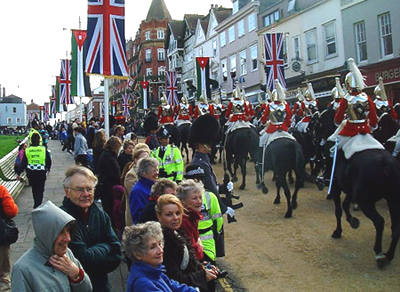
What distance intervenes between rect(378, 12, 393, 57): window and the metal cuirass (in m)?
14.3

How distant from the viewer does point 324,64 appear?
2541 cm

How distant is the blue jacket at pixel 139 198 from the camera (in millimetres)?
4656

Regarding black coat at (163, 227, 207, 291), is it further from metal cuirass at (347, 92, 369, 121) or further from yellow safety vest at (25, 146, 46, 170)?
yellow safety vest at (25, 146, 46, 170)

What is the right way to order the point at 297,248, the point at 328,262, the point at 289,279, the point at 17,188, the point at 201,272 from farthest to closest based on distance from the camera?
1. the point at 17,188
2. the point at 297,248
3. the point at 328,262
4. the point at 289,279
5. the point at 201,272

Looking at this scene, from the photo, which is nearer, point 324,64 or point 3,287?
point 3,287

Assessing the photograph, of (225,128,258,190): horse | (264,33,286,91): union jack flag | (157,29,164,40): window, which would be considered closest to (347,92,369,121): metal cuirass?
(225,128,258,190): horse

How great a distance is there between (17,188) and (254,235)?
722cm

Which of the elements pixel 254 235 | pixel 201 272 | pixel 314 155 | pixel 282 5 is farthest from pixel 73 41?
pixel 282 5

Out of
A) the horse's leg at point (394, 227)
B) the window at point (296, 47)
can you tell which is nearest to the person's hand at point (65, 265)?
the horse's leg at point (394, 227)

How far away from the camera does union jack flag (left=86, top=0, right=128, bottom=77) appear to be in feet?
31.8

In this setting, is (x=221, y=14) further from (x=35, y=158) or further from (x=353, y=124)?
(x=353, y=124)

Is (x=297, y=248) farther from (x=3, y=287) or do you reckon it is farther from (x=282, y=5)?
(x=282, y=5)

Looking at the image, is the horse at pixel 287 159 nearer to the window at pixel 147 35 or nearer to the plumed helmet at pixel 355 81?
the plumed helmet at pixel 355 81

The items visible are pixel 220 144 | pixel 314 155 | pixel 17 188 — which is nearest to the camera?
pixel 17 188
